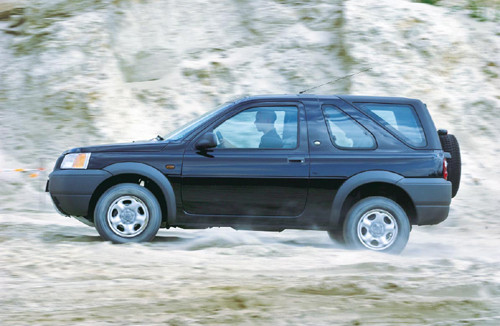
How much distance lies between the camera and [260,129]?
768 centimetres

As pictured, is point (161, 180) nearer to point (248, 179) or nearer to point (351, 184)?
point (248, 179)

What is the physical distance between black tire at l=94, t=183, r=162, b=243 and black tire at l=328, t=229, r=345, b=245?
1786mm

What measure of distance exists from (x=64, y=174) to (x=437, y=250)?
13.1 ft

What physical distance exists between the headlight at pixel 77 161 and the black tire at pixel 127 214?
365 millimetres

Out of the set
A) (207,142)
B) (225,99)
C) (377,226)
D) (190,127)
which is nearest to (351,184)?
(377,226)

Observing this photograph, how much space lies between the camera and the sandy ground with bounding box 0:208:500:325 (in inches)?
194

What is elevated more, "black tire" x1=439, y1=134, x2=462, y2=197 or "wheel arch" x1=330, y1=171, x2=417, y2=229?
"black tire" x1=439, y1=134, x2=462, y2=197

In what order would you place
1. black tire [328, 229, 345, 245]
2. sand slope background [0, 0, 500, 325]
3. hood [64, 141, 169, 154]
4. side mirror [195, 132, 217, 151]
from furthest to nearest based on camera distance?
black tire [328, 229, 345, 245] < hood [64, 141, 169, 154] < side mirror [195, 132, 217, 151] < sand slope background [0, 0, 500, 325]

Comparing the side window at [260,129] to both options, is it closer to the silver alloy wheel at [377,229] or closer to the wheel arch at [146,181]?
the wheel arch at [146,181]

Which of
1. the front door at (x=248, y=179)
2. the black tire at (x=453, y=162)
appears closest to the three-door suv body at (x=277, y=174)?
the front door at (x=248, y=179)

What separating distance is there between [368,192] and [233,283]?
241cm

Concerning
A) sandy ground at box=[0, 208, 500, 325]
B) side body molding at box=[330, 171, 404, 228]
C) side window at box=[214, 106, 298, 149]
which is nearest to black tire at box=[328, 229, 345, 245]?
sandy ground at box=[0, 208, 500, 325]

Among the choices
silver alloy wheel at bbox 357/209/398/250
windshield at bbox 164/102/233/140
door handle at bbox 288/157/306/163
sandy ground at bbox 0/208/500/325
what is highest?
windshield at bbox 164/102/233/140

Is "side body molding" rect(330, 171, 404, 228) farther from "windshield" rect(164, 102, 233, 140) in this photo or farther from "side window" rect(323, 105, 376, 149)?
"windshield" rect(164, 102, 233, 140)
